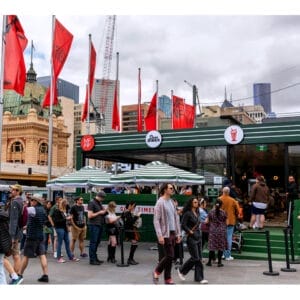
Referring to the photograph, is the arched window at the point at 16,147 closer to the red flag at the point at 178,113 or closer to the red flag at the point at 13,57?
the red flag at the point at 178,113

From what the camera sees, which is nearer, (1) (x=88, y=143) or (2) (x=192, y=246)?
(2) (x=192, y=246)

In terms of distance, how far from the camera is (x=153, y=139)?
57.3 ft

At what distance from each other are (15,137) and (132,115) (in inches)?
1034

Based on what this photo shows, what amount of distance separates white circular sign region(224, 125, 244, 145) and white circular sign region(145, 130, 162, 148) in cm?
277

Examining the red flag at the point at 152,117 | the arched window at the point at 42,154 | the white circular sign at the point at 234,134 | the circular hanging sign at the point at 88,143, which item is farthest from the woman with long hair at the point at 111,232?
the arched window at the point at 42,154

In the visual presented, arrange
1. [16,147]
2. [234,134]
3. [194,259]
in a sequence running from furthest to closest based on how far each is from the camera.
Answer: [16,147], [234,134], [194,259]

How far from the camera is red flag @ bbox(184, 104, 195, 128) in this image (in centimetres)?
2827

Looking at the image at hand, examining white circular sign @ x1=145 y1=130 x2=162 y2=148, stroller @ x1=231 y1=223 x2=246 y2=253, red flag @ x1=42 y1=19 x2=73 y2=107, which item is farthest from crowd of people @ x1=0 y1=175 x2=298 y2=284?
red flag @ x1=42 y1=19 x2=73 y2=107

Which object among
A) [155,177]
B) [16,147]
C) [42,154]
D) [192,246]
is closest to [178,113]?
[155,177]

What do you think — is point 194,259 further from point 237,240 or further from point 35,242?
point 237,240

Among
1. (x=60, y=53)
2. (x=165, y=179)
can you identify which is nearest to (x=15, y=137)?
(x=60, y=53)

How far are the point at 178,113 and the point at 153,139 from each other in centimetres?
1083

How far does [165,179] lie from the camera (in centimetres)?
1241

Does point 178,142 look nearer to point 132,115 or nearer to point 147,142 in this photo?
point 147,142
